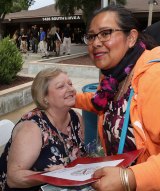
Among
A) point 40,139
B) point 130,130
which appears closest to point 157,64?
point 130,130

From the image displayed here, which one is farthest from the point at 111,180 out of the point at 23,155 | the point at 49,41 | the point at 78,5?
the point at 49,41

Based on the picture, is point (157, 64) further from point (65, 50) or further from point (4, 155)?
point (65, 50)

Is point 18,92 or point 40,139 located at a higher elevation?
point 40,139

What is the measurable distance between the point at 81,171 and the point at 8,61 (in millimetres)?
6476

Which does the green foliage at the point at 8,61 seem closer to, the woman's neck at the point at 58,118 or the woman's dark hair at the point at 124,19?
the woman's neck at the point at 58,118

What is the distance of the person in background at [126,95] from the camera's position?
1385 millimetres

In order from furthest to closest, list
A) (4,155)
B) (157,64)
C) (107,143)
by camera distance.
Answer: (4,155), (107,143), (157,64)

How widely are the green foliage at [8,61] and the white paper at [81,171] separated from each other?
6294mm

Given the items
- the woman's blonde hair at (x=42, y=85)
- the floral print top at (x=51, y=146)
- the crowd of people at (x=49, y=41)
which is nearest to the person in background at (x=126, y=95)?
the floral print top at (x=51, y=146)

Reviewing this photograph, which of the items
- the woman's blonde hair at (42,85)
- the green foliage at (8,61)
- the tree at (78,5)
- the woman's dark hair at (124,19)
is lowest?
the green foliage at (8,61)

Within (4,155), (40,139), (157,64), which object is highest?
(157,64)

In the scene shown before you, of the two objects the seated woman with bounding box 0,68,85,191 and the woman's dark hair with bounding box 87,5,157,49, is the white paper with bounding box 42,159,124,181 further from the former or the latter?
the woman's dark hair with bounding box 87,5,157,49

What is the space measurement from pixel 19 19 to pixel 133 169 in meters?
30.5

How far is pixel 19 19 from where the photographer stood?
30234mm
